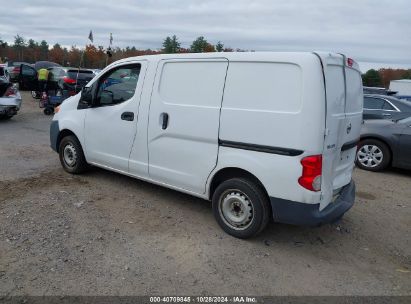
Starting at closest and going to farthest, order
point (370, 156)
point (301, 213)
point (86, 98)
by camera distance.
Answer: point (301, 213), point (86, 98), point (370, 156)

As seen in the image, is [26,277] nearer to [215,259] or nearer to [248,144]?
[215,259]

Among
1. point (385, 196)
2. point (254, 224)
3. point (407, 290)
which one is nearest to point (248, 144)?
point (254, 224)

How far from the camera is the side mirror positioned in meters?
5.52

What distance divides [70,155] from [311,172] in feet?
13.2

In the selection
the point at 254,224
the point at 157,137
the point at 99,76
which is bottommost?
the point at 254,224

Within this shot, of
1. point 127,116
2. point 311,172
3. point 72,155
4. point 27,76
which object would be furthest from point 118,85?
point 27,76

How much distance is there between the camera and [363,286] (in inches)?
135

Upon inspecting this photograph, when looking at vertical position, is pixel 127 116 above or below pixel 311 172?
above

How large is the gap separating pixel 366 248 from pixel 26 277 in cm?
347

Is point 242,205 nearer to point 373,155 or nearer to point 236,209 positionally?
point 236,209

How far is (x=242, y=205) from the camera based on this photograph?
13.4 feet

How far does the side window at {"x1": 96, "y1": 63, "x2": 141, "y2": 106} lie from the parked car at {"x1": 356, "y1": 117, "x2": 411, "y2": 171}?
5049 millimetres

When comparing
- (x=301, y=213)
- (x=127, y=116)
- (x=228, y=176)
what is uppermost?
(x=127, y=116)

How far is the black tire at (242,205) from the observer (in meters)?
3.92
